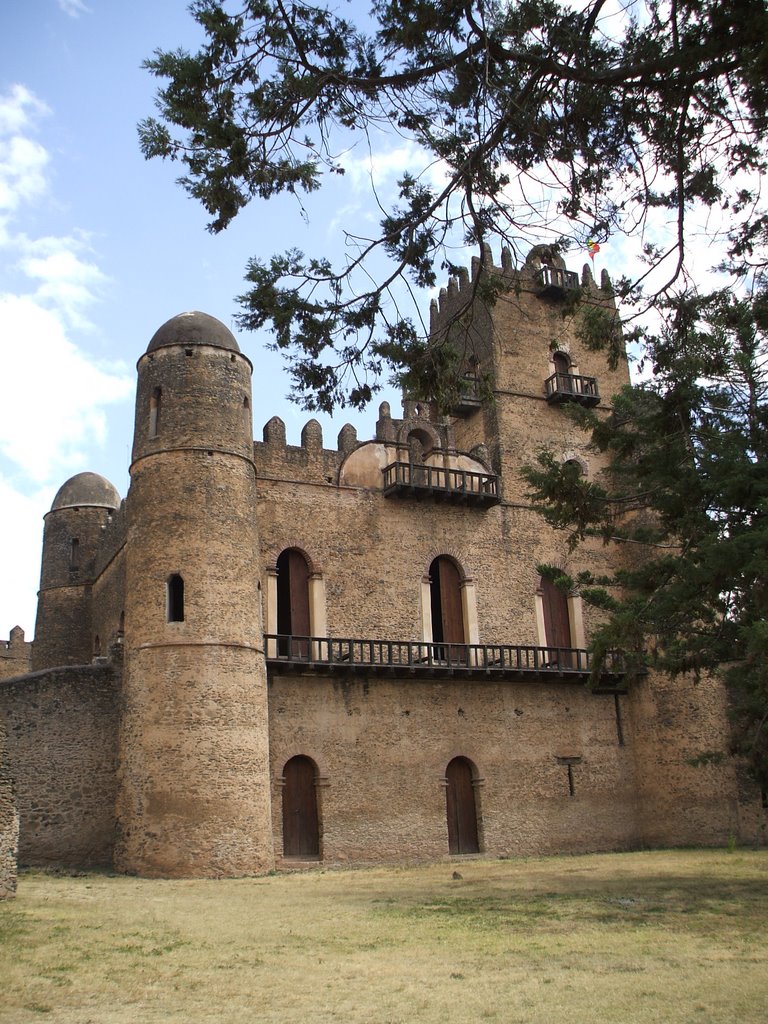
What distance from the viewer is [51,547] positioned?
26797mm

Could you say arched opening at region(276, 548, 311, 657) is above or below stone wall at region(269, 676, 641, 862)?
above

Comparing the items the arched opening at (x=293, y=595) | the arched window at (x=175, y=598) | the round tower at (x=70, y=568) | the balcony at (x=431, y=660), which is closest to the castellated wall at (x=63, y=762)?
the arched window at (x=175, y=598)

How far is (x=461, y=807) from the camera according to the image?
867 inches

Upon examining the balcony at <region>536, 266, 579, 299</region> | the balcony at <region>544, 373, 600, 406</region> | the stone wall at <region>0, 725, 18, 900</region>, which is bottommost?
the stone wall at <region>0, 725, 18, 900</region>

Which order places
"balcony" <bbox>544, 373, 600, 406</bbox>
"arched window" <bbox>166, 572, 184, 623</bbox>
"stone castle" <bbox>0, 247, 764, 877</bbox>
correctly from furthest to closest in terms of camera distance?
"balcony" <bbox>544, 373, 600, 406</bbox>
"arched window" <bbox>166, 572, 184, 623</bbox>
"stone castle" <bbox>0, 247, 764, 877</bbox>

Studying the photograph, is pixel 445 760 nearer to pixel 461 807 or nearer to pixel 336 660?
pixel 461 807

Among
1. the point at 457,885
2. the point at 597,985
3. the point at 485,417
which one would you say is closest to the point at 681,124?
the point at 597,985

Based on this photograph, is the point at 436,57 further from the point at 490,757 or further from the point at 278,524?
the point at 490,757

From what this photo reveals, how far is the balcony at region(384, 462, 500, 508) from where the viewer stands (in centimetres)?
2292

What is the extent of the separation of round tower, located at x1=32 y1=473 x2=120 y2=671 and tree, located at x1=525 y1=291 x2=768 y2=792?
15.4m

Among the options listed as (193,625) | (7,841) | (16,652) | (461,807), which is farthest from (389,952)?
(16,652)

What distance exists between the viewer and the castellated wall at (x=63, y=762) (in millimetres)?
18594

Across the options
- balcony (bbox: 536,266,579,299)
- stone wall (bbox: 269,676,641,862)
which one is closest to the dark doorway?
stone wall (bbox: 269,676,641,862)

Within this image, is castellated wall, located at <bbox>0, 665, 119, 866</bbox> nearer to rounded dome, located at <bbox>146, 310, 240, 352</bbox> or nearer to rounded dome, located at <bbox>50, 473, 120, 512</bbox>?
rounded dome, located at <bbox>146, 310, 240, 352</bbox>
